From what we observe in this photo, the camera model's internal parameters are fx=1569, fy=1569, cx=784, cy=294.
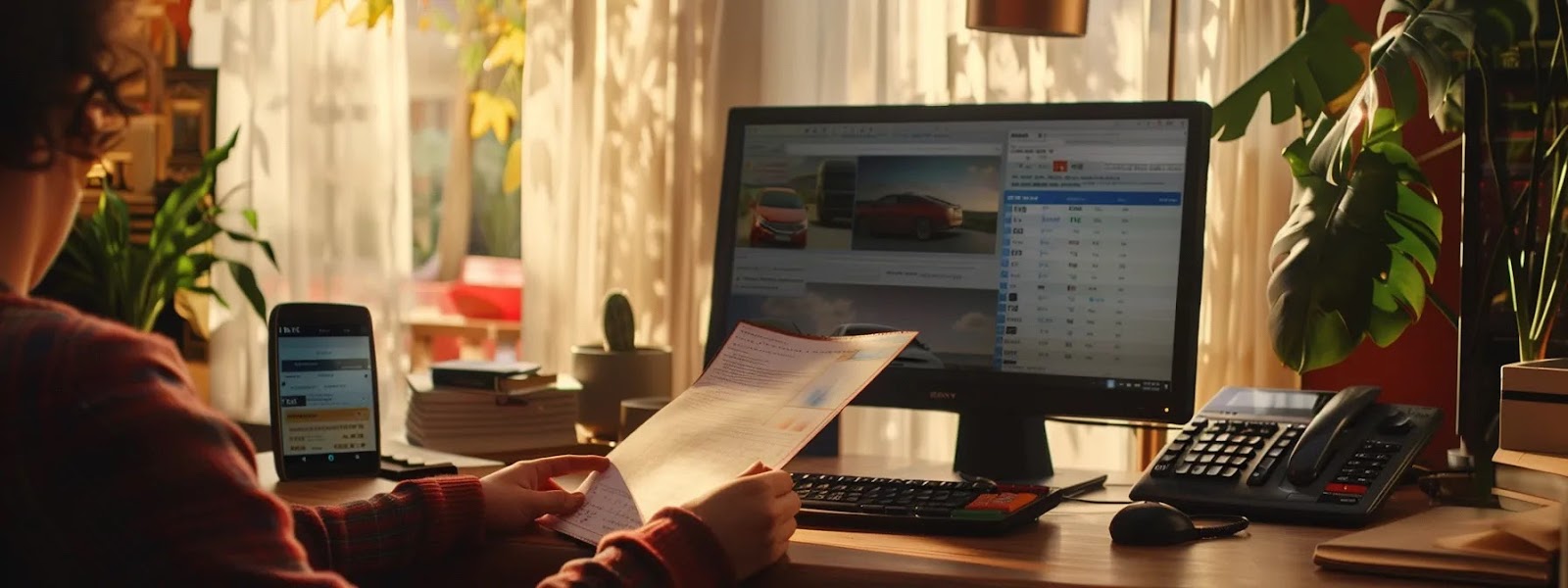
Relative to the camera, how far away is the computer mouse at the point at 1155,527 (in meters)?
1.28

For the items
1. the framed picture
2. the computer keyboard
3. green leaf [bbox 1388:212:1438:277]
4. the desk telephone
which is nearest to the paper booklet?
the computer keyboard

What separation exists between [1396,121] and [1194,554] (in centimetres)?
95

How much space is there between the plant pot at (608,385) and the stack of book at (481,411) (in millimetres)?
154

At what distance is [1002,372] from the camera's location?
64.4 inches

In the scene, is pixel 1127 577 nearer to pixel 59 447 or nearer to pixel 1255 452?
pixel 1255 452

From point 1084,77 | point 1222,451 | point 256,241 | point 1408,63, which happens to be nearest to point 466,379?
point 1222,451

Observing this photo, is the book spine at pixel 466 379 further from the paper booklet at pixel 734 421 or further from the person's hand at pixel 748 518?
the person's hand at pixel 748 518

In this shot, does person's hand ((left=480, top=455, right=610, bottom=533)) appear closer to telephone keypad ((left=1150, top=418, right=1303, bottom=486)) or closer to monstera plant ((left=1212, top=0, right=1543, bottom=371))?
telephone keypad ((left=1150, top=418, right=1303, bottom=486))

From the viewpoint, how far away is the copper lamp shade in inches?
79.8

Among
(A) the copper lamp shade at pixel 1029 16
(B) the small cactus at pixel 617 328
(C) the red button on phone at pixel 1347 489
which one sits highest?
(A) the copper lamp shade at pixel 1029 16

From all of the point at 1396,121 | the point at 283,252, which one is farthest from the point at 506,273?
the point at 1396,121

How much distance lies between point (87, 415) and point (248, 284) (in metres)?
2.55

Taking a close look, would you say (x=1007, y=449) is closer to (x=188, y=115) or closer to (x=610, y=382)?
(x=610, y=382)

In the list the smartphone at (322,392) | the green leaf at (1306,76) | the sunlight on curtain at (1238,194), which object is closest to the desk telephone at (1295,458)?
A: the green leaf at (1306,76)
